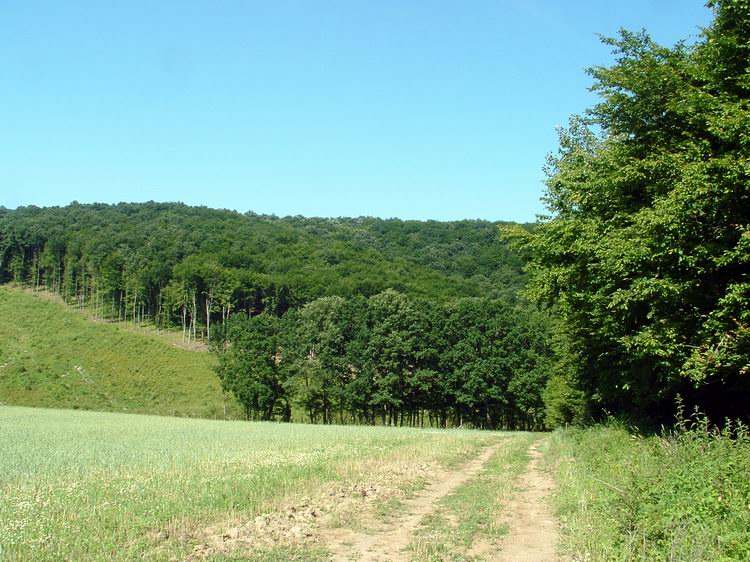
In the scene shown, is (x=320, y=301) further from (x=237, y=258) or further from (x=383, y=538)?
(x=383, y=538)

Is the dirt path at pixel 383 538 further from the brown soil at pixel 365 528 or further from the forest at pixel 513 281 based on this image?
the forest at pixel 513 281

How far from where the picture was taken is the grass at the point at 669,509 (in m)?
7.80

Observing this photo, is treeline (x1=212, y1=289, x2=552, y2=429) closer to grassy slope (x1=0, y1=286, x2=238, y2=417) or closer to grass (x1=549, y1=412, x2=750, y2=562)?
grassy slope (x1=0, y1=286, x2=238, y2=417)

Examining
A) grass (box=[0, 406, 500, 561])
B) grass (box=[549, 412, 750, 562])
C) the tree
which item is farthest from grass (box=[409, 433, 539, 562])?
the tree

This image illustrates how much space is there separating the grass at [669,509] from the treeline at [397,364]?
187 feet

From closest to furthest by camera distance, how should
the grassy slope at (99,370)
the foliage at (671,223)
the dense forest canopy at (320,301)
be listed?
the foliage at (671,223) < the dense forest canopy at (320,301) < the grassy slope at (99,370)

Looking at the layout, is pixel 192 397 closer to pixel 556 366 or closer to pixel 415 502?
pixel 556 366

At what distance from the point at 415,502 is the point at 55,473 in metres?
10.1

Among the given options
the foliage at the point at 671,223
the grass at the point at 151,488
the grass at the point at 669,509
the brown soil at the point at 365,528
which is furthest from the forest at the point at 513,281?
the grass at the point at 151,488

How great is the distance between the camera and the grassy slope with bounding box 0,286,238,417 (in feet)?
258

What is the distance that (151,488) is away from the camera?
557 inches

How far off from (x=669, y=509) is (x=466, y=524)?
3987 millimetres

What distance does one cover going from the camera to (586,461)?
18922 millimetres

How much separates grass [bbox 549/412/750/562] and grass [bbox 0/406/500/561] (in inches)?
181
